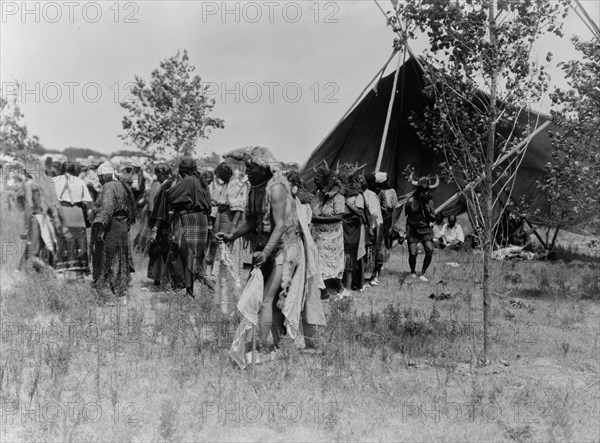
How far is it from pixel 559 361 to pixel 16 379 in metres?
4.52

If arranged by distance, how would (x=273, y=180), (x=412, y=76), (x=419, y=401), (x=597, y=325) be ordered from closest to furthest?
(x=419, y=401)
(x=273, y=180)
(x=597, y=325)
(x=412, y=76)

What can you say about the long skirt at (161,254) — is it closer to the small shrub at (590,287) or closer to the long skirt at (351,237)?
the long skirt at (351,237)

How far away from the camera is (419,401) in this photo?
5121 millimetres

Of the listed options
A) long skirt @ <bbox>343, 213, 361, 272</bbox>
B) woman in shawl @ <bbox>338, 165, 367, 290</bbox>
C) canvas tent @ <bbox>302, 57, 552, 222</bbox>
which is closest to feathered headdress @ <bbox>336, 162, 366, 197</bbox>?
woman in shawl @ <bbox>338, 165, 367, 290</bbox>

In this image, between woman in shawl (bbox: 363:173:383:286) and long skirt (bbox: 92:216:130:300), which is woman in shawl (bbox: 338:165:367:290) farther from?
long skirt (bbox: 92:216:130:300)

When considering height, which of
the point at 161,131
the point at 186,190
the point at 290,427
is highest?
the point at 161,131

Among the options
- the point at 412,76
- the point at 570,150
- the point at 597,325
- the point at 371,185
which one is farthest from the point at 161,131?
the point at 597,325

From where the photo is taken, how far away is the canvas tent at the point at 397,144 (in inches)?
634

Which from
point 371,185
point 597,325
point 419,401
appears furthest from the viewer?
point 371,185

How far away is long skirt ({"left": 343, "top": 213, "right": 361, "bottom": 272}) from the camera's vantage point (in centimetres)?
993

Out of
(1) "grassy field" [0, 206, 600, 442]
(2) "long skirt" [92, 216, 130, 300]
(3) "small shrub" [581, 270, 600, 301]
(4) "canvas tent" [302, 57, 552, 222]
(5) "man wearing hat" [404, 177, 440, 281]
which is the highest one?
(4) "canvas tent" [302, 57, 552, 222]

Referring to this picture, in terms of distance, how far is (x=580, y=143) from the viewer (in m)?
9.21

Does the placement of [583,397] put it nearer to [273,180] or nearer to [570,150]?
[273,180]

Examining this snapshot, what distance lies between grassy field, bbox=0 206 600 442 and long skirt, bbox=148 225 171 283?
1.25 metres
